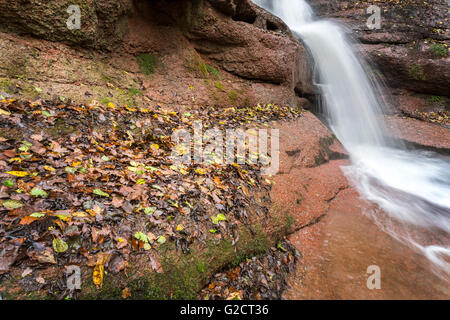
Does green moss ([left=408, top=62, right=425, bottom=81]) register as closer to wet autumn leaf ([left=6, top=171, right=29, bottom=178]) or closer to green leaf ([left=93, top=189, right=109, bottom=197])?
green leaf ([left=93, top=189, right=109, bottom=197])

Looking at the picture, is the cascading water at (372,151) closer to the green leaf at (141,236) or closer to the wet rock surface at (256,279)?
the wet rock surface at (256,279)

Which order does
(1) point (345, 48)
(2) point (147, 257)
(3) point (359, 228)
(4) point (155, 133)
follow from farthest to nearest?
(1) point (345, 48) < (4) point (155, 133) < (3) point (359, 228) < (2) point (147, 257)

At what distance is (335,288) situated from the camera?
277cm

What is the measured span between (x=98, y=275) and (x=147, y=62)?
5.80 metres

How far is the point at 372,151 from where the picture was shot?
8.91 meters

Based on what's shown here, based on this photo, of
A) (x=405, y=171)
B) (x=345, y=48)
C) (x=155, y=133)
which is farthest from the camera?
(x=345, y=48)

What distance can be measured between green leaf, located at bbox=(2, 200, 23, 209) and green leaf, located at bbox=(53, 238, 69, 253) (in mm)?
526

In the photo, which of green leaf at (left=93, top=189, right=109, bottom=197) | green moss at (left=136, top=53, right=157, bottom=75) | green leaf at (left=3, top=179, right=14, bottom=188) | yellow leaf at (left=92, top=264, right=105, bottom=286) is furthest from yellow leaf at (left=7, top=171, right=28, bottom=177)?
green moss at (left=136, top=53, right=157, bottom=75)

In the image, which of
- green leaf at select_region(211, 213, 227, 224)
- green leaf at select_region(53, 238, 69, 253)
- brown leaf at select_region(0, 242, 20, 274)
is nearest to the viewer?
brown leaf at select_region(0, 242, 20, 274)

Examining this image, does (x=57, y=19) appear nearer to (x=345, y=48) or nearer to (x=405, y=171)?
(x=405, y=171)

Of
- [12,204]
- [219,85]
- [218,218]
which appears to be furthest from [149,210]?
[219,85]

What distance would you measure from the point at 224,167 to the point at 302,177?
2.00 metres

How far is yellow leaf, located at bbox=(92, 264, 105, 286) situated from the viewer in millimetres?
2109

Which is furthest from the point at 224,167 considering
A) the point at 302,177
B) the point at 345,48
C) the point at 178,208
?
the point at 345,48
